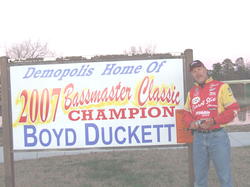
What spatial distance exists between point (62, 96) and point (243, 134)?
7.31 metres

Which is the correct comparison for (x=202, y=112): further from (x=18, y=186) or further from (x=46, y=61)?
(x=18, y=186)

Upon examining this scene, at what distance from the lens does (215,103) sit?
4074 millimetres

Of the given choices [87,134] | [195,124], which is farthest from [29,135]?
[195,124]

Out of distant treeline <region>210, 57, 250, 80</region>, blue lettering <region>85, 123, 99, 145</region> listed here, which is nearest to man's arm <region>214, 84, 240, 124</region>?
blue lettering <region>85, 123, 99, 145</region>

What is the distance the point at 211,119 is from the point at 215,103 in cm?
20

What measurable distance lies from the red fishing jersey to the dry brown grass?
2.03 meters

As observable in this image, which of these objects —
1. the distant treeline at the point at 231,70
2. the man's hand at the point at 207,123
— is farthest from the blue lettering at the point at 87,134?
the distant treeline at the point at 231,70

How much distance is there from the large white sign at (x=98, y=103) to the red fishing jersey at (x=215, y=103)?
0.80m

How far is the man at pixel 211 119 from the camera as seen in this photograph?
159 inches

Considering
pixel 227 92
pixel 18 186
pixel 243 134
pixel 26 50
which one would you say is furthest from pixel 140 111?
pixel 26 50

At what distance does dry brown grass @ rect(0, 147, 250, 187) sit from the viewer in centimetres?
610

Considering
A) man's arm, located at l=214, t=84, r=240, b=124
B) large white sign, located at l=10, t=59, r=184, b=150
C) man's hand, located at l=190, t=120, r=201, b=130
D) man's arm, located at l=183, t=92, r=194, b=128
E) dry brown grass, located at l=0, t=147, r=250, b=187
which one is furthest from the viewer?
dry brown grass, located at l=0, t=147, r=250, b=187

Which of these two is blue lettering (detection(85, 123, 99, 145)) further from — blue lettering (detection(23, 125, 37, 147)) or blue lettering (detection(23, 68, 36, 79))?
blue lettering (detection(23, 68, 36, 79))

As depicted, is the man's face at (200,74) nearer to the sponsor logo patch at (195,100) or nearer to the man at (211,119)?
the man at (211,119)
